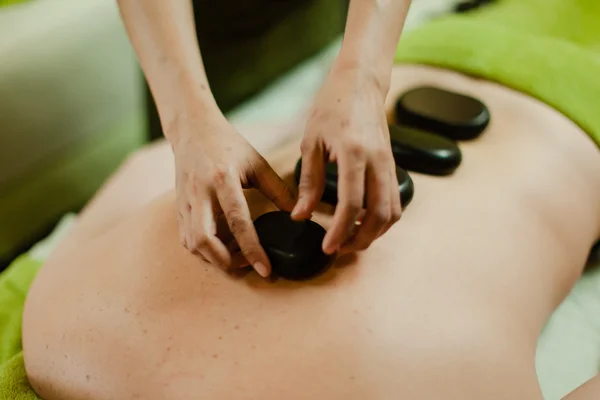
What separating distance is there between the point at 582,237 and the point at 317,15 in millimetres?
1005

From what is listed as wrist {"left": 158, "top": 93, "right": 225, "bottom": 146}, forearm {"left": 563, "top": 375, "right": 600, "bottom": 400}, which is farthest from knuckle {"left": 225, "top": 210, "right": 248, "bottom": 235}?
forearm {"left": 563, "top": 375, "right": 600, "bottom": 400}

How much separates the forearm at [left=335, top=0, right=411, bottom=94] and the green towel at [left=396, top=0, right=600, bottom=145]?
0.86 feet

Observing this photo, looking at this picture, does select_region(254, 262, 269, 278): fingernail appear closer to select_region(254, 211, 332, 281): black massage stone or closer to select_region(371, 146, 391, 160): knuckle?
select_region(254, 211, 332, 281): black massage stone

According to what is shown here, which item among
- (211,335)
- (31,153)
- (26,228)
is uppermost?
(211,335)

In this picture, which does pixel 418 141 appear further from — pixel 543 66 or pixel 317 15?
pixel 317 15

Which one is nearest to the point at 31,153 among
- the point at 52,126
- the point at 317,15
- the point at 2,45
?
the point at 52,126

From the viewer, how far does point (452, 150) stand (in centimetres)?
79

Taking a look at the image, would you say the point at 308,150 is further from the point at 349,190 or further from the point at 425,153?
the point at 425,153

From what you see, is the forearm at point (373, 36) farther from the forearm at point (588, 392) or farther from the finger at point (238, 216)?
the forearm at point (588, 392)

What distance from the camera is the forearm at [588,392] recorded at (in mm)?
623

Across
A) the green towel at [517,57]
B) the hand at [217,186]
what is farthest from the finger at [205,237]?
the green towel at [517,57]

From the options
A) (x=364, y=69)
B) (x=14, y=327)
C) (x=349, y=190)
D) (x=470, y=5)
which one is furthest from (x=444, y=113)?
(x=14, y=327)

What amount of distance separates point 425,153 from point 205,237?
327 mm

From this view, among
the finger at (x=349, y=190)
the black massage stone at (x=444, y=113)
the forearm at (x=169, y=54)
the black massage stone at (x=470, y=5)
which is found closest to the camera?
the finger at (x=349, y=190)
